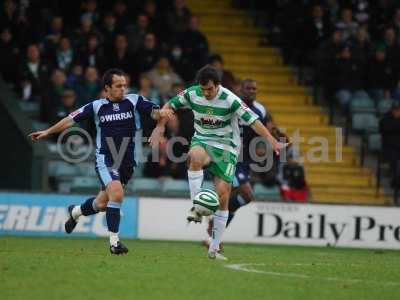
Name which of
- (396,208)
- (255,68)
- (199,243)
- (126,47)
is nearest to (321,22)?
(255,68)

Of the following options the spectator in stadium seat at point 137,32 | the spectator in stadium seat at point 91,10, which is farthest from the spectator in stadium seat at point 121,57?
the spectator in stadium seat at point 91,10

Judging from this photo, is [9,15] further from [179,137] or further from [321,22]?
[321,22]

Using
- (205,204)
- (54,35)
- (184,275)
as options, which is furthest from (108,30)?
(184,275)

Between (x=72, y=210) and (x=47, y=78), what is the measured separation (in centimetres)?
658

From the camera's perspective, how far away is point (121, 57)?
2123cm

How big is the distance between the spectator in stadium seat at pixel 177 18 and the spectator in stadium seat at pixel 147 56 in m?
1.23

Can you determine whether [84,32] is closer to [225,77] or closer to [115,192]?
[225,77]

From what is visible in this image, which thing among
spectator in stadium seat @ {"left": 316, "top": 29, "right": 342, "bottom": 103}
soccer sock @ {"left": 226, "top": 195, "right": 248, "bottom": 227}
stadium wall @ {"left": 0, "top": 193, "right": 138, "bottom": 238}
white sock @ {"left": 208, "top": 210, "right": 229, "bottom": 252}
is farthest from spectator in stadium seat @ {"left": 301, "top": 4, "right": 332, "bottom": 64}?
white sock @ {"left": 208, "top": 210, "right": 229, "bottom": 252}

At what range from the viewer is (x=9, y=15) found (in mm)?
21031

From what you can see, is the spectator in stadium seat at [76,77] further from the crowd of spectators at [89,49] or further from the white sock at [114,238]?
the white sock at [114,238]

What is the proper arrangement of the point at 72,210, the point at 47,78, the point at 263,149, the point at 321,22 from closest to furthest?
the point at 72,210, the point at 263,149, the point at 47,78, the point at 321,22

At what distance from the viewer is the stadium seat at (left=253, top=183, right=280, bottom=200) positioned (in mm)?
20375

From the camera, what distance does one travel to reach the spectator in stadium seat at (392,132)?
71.1ft

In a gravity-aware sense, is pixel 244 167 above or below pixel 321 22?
below
